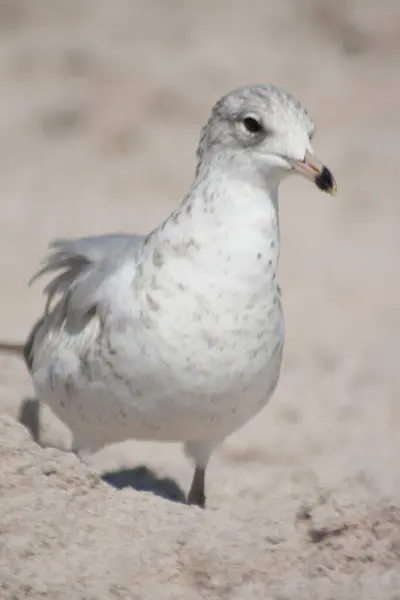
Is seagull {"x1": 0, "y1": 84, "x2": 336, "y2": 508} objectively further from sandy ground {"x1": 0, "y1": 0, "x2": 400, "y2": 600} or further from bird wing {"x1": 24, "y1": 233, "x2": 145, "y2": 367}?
sandy ground {"x1": 0, "y1": 0, "x2": 400, "y2": 600}

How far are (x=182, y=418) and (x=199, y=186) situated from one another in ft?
2.16

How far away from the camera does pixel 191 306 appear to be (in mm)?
3711

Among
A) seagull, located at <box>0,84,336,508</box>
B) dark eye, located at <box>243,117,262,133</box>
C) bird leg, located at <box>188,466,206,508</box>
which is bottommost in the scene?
bird leg, located at <box>188,466,206,508</box>

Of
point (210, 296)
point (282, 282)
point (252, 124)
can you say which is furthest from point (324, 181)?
point (282, 282)

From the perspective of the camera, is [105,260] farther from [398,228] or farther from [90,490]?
[398,228]

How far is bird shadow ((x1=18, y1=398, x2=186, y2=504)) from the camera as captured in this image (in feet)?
16.0

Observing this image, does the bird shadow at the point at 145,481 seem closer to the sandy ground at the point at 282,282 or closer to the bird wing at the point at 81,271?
the sandy ground at the point at 282,282

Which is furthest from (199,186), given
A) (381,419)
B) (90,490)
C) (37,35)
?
(37,35)

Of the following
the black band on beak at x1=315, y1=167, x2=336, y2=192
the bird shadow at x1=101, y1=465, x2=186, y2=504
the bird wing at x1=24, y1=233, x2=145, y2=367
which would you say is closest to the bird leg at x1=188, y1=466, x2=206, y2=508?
the bird shadow at x1=101, y1=465, x2=186, y2=504

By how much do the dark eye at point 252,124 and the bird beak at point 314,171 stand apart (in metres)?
0.16

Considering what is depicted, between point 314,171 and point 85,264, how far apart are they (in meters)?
1.03

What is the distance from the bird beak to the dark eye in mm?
156

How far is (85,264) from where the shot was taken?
4434 mm

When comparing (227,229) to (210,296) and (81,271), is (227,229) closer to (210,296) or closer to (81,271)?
(210,296)
